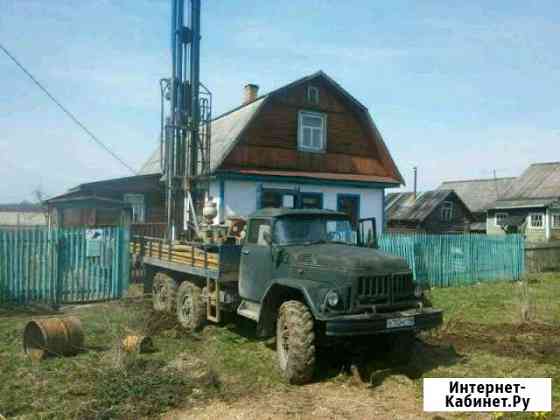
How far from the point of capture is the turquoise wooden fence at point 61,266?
11.0 metres

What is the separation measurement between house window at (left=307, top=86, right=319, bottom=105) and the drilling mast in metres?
5.86

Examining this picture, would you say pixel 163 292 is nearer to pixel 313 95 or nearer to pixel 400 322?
pixel 400 322

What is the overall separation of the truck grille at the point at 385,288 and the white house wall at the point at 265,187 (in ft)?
30.9

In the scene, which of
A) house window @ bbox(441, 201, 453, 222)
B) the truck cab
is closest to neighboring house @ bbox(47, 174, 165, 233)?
the truck cab

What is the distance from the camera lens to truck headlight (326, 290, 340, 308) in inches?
231

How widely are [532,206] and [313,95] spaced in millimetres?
24282

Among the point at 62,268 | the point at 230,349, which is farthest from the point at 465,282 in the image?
the point at 62,268

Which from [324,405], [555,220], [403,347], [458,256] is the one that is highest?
[555,220]

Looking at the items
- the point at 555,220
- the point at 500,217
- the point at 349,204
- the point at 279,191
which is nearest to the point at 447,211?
the point at 500,217

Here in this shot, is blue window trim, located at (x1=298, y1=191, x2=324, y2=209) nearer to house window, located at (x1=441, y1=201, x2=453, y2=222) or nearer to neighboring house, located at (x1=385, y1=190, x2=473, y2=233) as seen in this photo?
neighboring house, located at (x1=385, y1=190, x2=473, y2=233)

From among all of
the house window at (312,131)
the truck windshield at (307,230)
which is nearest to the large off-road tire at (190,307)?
the truck windshield at (307,230)

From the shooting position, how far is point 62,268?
11.5 metres

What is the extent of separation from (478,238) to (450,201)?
20.1m

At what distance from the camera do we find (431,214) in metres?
34.5
